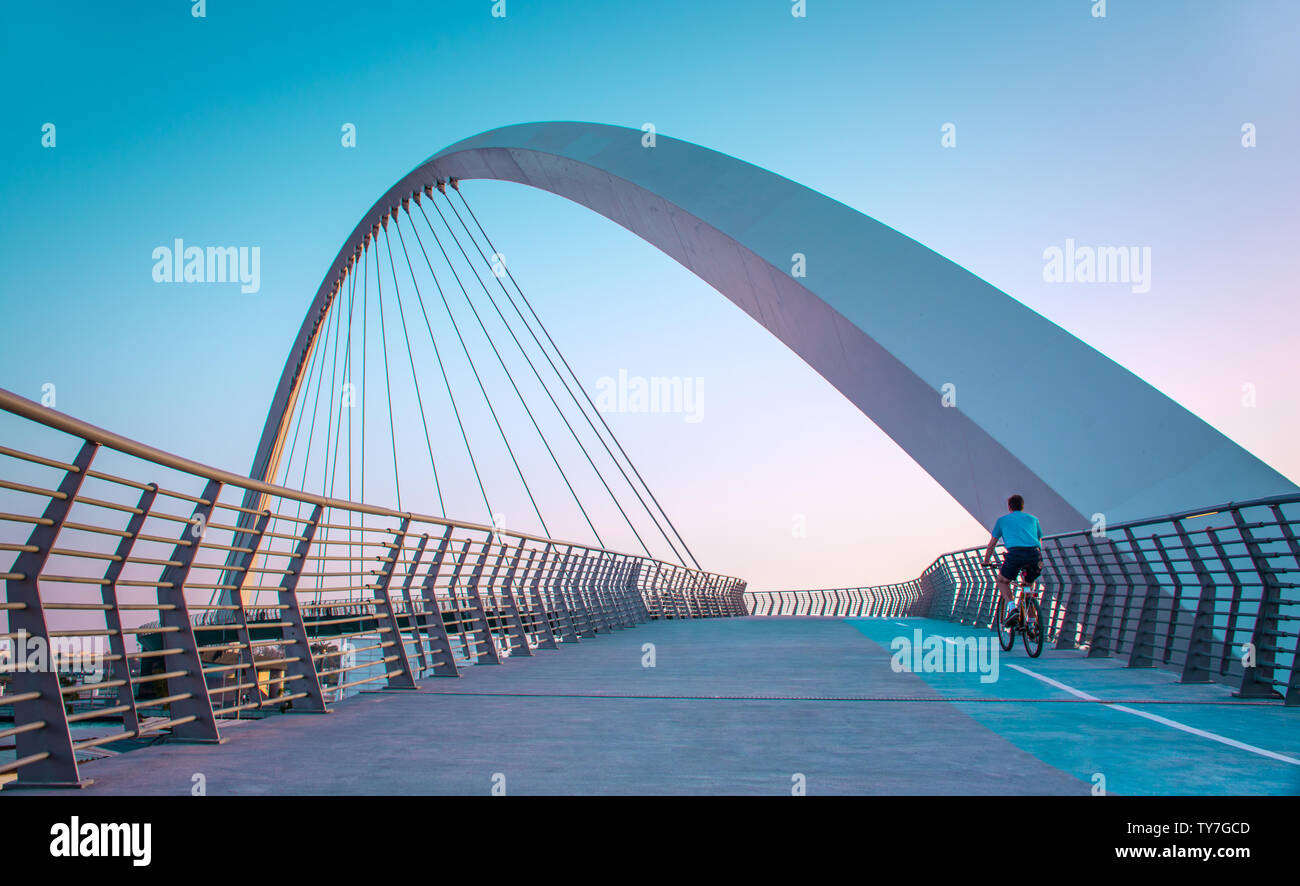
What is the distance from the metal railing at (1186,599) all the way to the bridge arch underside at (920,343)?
1.12 m

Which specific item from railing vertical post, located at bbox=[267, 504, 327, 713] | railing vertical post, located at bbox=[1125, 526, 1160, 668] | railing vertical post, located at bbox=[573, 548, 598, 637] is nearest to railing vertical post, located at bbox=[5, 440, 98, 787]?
railing vertical post, located at bbox=[267, 504, 327, 713]

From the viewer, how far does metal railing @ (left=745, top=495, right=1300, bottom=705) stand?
6137mm

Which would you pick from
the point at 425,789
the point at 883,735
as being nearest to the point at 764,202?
the point at 883,735

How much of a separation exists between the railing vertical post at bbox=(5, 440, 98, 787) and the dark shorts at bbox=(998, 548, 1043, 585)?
7867 millimetres

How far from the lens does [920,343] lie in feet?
48.3

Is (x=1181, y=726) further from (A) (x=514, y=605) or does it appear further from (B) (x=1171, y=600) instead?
(A) (x=514, y=605)

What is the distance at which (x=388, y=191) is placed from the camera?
26000 mm

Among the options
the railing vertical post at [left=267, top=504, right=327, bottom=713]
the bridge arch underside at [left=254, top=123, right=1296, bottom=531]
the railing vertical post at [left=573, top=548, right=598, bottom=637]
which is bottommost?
the railing vertical post at [left=573, top=548, right=598, bottom=637]

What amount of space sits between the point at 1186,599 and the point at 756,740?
522 cm

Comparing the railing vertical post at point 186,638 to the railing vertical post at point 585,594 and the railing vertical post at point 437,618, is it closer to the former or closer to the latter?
the railing vertical post at point 437,618

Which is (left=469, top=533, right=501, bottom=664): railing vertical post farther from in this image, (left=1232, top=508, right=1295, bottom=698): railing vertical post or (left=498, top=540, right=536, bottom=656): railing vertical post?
(left=1232, top=508, right=1295, bottom=698): railing vertical post

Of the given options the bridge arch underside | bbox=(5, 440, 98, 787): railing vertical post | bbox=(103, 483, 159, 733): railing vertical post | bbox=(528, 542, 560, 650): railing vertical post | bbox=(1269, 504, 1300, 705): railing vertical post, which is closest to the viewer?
bbox=(5, 440, 98, 787): railing vertical post

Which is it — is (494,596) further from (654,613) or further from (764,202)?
(654,613)

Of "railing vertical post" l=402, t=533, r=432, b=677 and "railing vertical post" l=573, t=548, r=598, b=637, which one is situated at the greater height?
"railing vertical post" l=402, t=533, r=432, b=677
